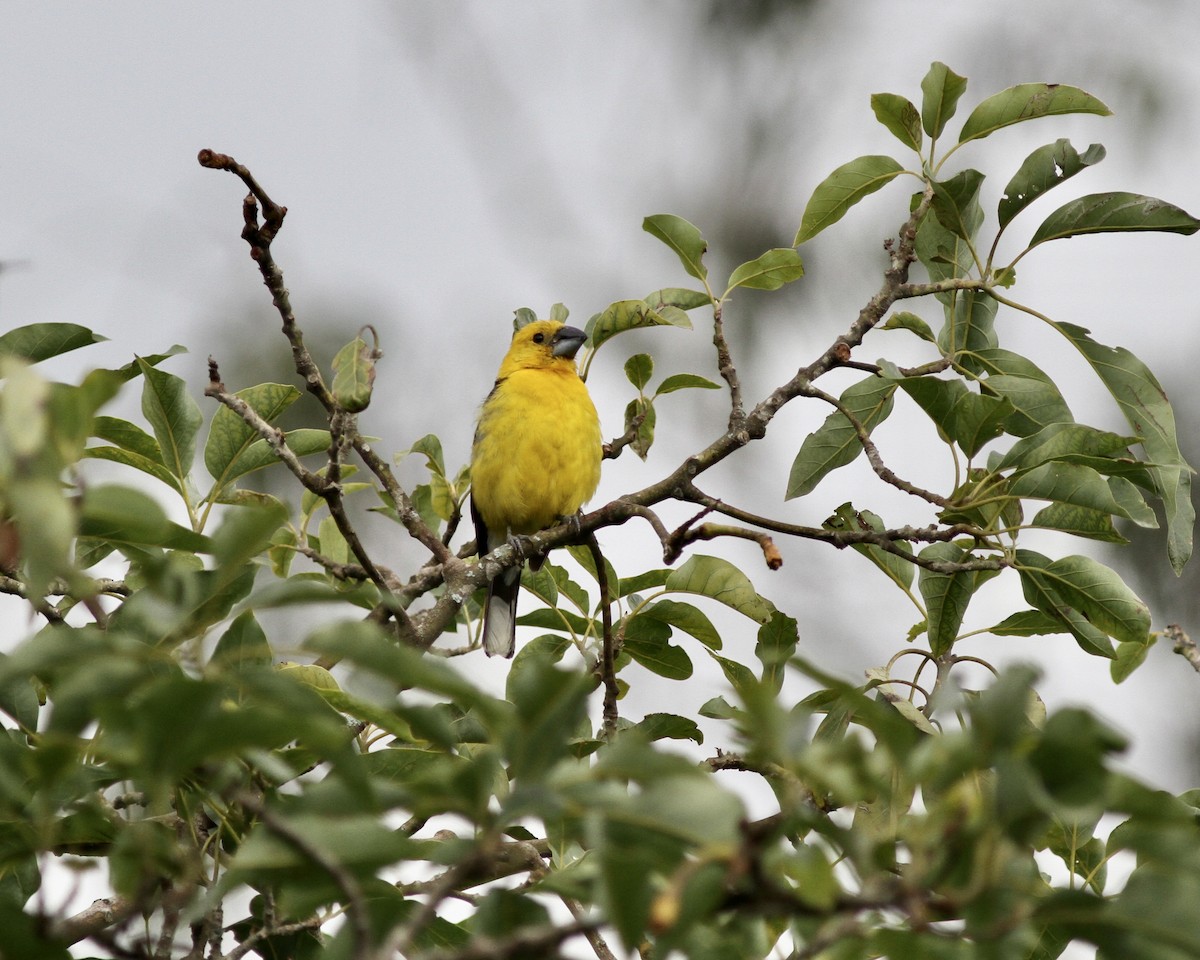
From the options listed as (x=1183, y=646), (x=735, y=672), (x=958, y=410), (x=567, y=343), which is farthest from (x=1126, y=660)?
(x=567, y=343)

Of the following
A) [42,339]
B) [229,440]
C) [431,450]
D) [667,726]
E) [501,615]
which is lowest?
[667,726]

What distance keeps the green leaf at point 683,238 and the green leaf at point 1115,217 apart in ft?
2.75

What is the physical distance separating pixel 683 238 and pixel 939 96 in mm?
724

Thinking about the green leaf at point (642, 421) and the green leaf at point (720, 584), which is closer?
the green leaf at point (720, 584)

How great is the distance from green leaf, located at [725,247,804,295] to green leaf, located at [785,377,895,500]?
35cm

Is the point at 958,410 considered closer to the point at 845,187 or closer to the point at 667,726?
the point at 845,187

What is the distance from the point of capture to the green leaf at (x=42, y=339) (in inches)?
109

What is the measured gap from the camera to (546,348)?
6.55m

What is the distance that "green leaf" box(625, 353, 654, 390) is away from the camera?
378cm

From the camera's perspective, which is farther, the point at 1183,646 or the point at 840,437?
the point at 1183,646

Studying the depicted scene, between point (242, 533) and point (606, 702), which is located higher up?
point (606, 702)

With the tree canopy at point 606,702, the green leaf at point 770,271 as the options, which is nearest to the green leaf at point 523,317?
the tree canopy at point 606,702

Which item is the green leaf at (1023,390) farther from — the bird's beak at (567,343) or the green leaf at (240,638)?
the bird's beak at (567,343)

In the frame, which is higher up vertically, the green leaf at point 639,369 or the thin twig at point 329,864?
the green leaf at point 639,369
